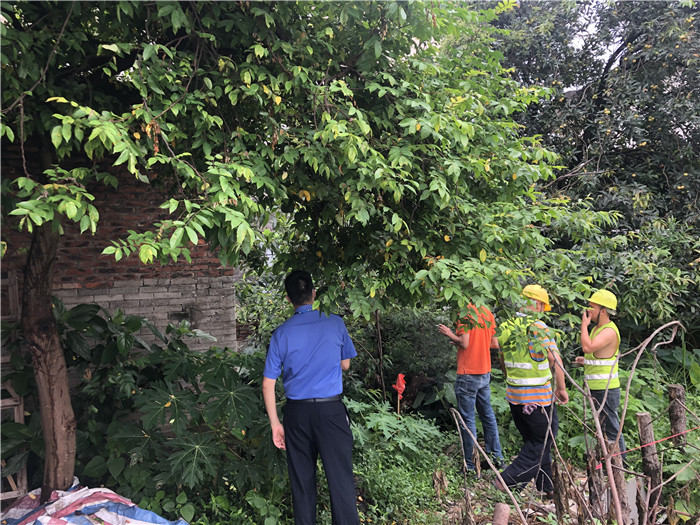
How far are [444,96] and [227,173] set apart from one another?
1623mm

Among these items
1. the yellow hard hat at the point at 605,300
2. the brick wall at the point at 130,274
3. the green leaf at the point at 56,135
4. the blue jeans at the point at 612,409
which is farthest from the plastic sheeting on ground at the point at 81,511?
the yellow hard hat at the point at 605,300

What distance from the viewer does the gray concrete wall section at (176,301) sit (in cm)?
508

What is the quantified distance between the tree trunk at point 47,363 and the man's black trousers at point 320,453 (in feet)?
5.91

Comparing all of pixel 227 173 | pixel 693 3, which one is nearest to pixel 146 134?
pixel 227 173

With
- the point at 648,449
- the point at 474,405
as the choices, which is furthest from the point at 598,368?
the point at 648,449

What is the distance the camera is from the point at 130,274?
17.1ft

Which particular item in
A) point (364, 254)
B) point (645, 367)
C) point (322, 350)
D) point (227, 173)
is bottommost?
point (645, 367)

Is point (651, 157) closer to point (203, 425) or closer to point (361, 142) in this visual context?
point (361, 142)

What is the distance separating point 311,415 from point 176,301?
2660mm

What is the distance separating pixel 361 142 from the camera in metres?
2.81

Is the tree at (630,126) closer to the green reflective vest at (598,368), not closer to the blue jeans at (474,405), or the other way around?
the green reflective vest at (598,368)

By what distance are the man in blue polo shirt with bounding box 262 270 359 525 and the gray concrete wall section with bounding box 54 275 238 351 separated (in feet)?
7.43

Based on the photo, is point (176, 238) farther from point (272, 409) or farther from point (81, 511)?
point (81, 511)

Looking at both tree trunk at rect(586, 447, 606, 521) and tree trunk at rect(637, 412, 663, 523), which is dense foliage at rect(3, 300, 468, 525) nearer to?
tree trunk at rect(637, 412, 663, 523)
